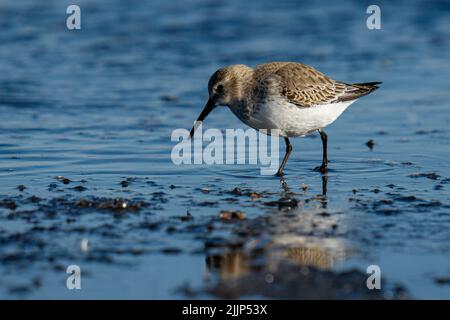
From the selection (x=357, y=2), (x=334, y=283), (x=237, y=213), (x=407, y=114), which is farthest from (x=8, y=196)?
(x=357, y=2)

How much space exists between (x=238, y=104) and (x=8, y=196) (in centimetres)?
265

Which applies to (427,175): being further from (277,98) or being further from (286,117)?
(277,98)

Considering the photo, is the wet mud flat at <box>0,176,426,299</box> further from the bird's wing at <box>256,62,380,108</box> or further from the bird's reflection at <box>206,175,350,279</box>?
the bird's wing at <box>256,62,380,108</box>

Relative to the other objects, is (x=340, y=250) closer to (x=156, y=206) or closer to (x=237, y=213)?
(x=237, y=213)

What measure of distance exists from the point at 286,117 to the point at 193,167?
1356mm

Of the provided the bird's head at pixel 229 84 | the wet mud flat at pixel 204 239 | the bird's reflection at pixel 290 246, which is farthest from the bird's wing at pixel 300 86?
the bird's reflection at pixel 290 246

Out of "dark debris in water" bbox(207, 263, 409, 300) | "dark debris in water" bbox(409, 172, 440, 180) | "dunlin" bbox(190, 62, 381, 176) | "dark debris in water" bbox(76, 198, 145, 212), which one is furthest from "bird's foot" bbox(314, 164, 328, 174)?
"dark debris in water" bbox(207, 263, 409, 300)

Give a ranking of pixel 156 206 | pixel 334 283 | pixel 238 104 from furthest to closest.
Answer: pixel 238 104
pixel 156 206
pixel 334 283

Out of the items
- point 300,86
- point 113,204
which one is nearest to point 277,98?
point 300,86

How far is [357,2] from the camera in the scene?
753 inches

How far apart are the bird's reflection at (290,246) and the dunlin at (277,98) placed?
147 centimetres

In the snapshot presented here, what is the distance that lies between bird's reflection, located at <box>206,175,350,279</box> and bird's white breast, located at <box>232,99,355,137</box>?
1.41 m

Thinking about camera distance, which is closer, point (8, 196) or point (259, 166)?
point (8, 196)

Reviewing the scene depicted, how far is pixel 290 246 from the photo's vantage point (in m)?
6.47
